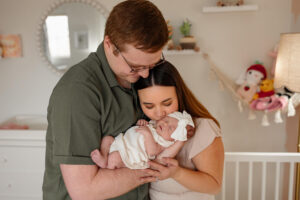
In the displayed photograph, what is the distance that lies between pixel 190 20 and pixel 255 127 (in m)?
1.06

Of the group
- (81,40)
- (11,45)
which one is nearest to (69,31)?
(81,40)

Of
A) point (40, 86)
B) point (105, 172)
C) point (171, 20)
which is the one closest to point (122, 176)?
point (105, 172)

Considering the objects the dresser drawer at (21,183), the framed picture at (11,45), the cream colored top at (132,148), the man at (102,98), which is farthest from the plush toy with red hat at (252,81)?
the framed picture at (11,45)

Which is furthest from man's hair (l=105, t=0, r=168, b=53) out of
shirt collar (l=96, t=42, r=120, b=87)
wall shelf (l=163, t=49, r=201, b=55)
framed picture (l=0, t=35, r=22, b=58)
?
framed picture (l=0, t=35, r=22, b=58)

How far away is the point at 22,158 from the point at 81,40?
1.07 meters

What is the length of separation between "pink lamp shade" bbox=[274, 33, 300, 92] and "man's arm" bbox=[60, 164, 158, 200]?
117cm

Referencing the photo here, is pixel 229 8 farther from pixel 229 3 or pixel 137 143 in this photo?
pixel 137 143

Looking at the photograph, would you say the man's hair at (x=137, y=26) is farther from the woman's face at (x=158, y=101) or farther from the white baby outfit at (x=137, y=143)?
the white baby outfit at (x=137, y=143)

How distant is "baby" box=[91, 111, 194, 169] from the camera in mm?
1182

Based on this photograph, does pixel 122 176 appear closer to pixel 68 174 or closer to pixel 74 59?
pixel 68 174

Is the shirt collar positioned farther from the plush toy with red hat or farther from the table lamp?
the plush toy with red hat

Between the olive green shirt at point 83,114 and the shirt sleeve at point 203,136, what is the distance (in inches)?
11.4

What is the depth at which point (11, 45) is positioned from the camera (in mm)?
2686

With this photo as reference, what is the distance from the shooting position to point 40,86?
2754 mm
